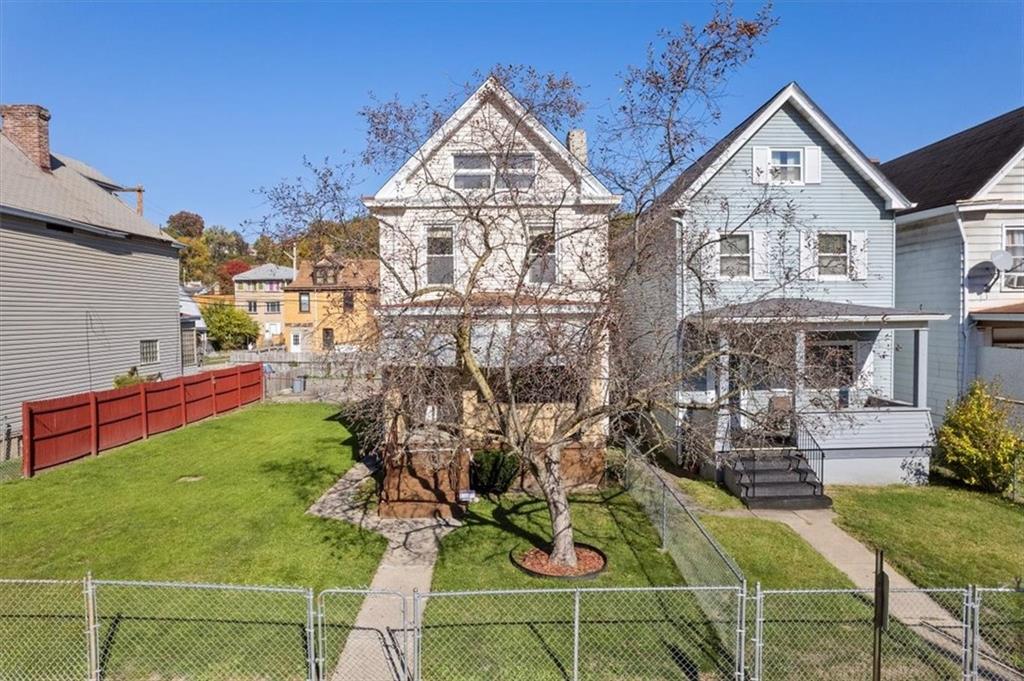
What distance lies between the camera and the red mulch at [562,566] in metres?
8.70

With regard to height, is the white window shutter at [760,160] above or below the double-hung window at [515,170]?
above

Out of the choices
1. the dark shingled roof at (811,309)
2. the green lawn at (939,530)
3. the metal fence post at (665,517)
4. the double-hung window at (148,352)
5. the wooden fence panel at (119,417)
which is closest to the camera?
the green lawn at (939,530)

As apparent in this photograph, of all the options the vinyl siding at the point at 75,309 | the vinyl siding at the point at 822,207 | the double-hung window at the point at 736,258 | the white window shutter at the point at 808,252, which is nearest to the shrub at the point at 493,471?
the double-hung window at the point at 736,258

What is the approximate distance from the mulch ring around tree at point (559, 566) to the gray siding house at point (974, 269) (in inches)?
464

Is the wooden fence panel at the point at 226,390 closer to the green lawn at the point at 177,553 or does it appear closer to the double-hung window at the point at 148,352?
the double-hung window at the point at 148,352

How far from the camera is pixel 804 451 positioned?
43.2 ft

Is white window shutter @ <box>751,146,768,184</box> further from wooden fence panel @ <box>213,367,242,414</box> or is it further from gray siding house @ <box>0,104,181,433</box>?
gray siding house @ <box>0,104,181,433</box>

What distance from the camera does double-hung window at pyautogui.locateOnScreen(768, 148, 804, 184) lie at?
16.2m

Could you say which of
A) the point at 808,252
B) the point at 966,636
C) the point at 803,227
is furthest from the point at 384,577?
the point at 803,227

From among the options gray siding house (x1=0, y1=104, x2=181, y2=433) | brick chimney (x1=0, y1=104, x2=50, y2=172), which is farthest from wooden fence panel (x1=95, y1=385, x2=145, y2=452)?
brick chimney (x1=0, y1=104, x2=50, y2=172)

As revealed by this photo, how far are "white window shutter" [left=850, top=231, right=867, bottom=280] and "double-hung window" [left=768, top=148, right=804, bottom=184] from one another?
7.07 ft

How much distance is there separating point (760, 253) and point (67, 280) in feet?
69.1

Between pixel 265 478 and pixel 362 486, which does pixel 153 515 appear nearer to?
pixel 265 478

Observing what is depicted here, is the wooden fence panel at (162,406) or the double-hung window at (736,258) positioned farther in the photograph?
the wooden fence panel at (162,406)
